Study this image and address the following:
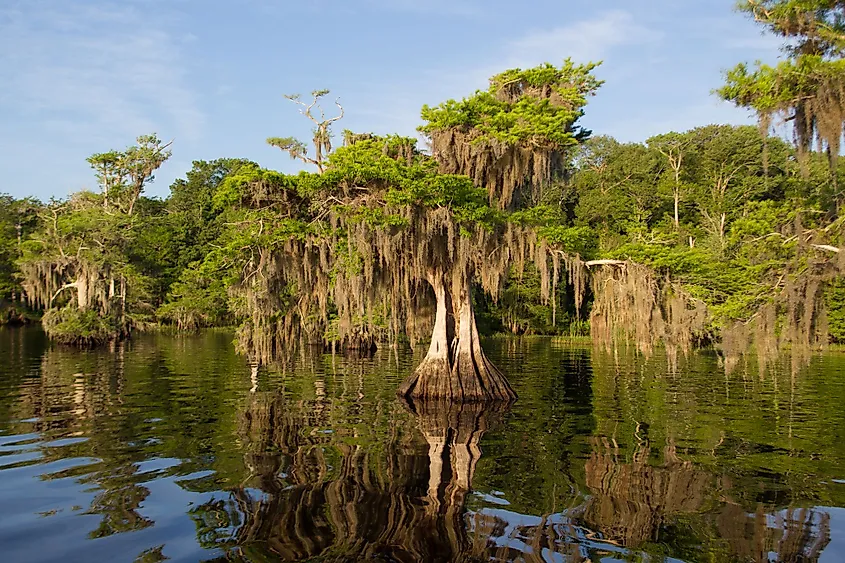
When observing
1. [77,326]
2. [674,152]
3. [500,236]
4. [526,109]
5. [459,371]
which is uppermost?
[674,152]

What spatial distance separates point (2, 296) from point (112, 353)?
32.9m

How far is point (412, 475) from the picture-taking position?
1093 centimetres

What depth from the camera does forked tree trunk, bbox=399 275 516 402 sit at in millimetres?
18891

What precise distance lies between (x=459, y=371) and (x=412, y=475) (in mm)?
8257

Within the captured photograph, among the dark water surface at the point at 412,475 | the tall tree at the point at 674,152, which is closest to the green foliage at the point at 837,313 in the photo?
the tall tree at the point at 674,152

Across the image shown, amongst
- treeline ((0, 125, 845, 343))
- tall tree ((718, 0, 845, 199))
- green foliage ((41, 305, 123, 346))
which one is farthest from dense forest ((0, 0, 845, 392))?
green foliage ((41, 305, 123, 346))

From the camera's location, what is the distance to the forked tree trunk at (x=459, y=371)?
744 inches

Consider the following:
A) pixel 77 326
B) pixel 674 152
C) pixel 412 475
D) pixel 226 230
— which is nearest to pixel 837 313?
pixel 674 152

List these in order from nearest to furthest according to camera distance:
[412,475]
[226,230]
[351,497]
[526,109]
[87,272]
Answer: [351,497]
[412,475]
[526,109]
[87,272]
[226,230]

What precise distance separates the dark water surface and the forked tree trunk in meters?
1.02

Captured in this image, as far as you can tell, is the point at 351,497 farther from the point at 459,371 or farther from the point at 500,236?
the point at 500,236

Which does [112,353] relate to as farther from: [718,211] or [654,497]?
[718,211]

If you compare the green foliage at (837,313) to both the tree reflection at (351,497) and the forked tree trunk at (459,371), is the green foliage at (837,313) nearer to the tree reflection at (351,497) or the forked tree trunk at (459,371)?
the forked tree trunk at (459,371)

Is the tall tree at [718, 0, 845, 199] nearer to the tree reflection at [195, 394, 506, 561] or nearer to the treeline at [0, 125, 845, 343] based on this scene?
the tree reflection at [195, 394, 506, 561]
